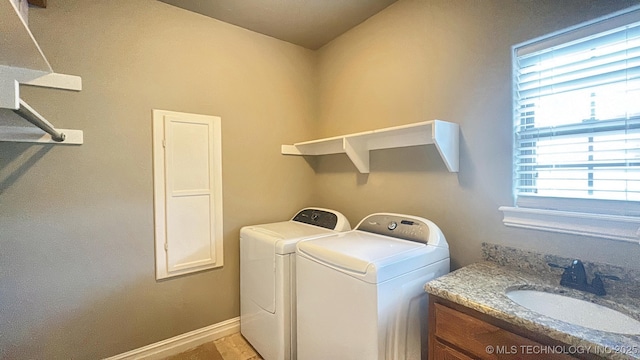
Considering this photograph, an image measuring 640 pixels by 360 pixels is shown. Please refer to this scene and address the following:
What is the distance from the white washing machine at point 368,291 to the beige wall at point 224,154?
32 cm

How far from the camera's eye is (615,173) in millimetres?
1179

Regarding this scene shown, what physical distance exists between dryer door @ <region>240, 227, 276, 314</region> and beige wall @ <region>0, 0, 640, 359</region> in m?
0.20

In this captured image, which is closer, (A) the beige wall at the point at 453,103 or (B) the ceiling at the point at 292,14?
(A) the beige wall at the point at 453,103

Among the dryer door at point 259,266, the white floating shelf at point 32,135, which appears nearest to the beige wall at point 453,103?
the dryer door at point 259,266

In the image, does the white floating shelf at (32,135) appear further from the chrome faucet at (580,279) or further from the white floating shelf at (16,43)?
the chrome faucet at (580,279)

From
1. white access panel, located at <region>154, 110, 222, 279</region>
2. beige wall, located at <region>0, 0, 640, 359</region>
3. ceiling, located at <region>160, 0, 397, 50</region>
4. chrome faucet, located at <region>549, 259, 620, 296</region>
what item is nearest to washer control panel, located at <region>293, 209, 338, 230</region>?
beige wall, located at <region>0, 0, 640, 359</region>

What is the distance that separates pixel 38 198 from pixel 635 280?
2.90 metres

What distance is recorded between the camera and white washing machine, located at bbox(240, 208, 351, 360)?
5.74ft

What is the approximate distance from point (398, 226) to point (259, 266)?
A: 38.3 inches

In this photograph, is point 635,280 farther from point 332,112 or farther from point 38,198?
point 38,198

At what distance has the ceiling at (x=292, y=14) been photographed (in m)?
1.99

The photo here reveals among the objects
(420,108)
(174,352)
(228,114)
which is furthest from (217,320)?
(420,108)

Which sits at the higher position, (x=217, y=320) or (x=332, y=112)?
(x=332, y=112)

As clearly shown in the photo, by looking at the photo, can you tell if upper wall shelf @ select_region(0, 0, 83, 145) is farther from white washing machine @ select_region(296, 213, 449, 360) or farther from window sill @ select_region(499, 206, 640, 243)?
window sill @ select_region(499, 206, 640, 243)
